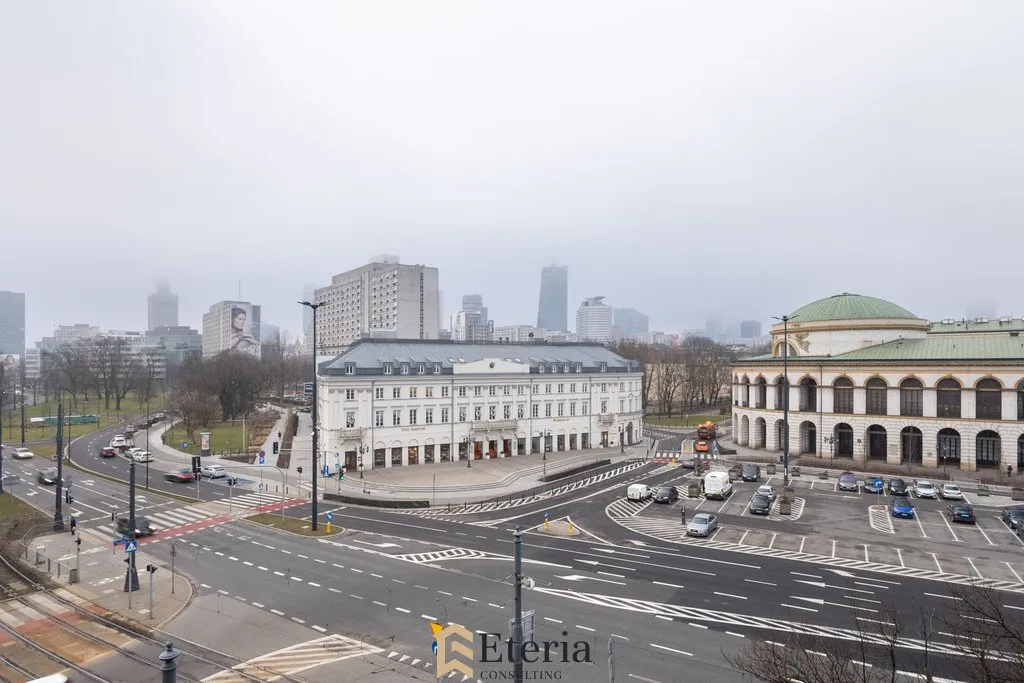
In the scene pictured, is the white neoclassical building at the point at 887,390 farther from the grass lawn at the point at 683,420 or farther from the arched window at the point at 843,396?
the grass lawn at the point at 683,420

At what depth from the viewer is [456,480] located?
59344 mm

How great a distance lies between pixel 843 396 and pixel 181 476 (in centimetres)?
7798

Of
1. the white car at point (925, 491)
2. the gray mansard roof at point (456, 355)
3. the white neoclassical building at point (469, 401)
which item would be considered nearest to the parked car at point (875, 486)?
the white car at point (925, 491)

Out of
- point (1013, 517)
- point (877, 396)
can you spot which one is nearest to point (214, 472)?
point (1013, 517)

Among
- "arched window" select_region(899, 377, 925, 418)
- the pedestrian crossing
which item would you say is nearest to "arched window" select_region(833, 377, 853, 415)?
"arched window" select_region(899, 377, 925, 418)

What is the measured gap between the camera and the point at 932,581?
30.8 meters

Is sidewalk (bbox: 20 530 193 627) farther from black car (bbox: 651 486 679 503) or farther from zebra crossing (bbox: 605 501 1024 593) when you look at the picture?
black car (bbox: 651 486 679 503)

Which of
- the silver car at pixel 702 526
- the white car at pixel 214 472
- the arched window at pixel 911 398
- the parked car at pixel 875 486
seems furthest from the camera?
the arched window at pixel 911 398

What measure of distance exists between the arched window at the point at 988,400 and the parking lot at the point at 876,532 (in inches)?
624

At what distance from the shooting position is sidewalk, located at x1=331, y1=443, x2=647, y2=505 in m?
54.0

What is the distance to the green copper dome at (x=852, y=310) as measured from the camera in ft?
254

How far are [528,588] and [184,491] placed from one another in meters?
40.9

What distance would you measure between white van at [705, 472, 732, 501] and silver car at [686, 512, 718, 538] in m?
10.3

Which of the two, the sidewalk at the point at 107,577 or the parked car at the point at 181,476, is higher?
the sidewalk at the point at 107,577
